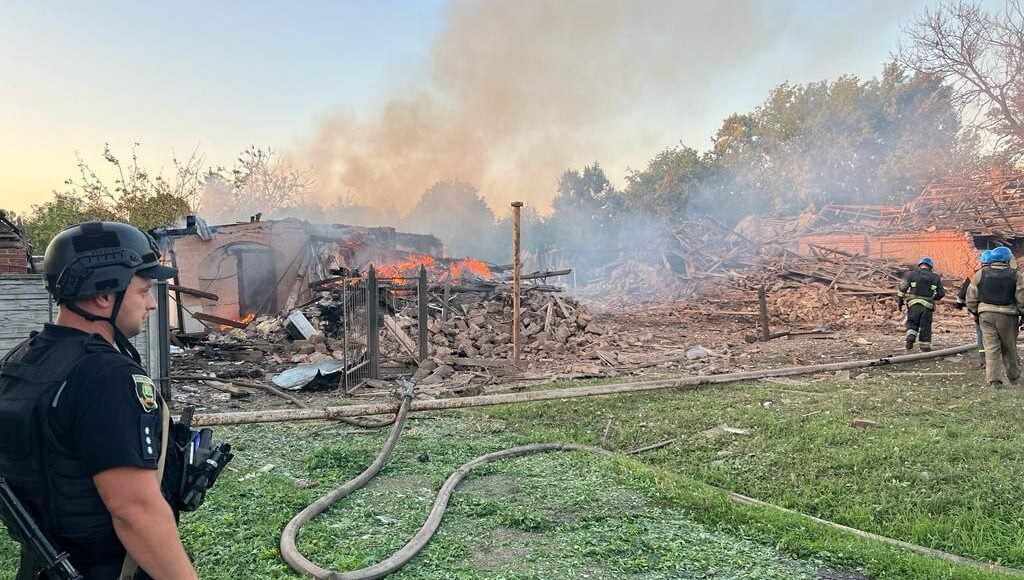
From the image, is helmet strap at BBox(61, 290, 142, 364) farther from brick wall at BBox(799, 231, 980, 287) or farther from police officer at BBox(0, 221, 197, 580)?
brick wall at BBox(799, 231, 980, 287)

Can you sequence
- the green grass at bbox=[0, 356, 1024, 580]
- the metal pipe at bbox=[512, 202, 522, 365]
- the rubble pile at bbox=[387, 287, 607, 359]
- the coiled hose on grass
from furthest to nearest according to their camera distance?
1. the rubble pile at bbox=[387, 287, 607, 359]
2. the metal pipe at bbox=[512, 202, 522, 365]
3. the green grass at bbox=[0, 356, 1024, 580]
4. the coiled hose on grass

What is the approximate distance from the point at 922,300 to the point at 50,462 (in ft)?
45.4

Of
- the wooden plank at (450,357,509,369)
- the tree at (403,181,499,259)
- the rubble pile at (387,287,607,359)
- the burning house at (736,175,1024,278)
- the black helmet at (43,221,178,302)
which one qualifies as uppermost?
the tree at (403,181,499,259)

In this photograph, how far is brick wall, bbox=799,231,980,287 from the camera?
22562 mm

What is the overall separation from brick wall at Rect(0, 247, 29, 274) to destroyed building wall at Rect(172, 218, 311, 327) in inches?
328

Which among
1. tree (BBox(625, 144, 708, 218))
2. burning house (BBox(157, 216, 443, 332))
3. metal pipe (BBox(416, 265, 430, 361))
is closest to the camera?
metal pipe (BBox(416, 265, 430, 361))

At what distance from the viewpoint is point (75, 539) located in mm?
1659

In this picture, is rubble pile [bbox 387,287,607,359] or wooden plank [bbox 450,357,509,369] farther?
rubble pile [bbox 387,287,607,359]

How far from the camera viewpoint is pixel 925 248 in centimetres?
2397

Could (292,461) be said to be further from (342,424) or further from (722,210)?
(722,210)

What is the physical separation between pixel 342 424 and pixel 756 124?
43.2m

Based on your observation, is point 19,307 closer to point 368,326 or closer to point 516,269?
point 368,326

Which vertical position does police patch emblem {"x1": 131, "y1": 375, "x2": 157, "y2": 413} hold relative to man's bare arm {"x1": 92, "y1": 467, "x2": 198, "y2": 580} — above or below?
above

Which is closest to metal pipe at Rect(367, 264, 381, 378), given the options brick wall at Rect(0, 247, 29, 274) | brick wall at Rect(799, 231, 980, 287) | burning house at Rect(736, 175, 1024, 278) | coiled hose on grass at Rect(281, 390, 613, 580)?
coiled hose on grass at Rect(281, 390, 613, 580)
